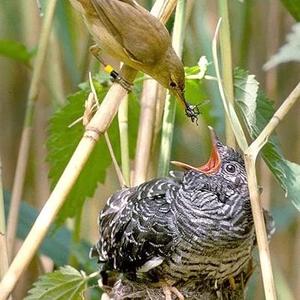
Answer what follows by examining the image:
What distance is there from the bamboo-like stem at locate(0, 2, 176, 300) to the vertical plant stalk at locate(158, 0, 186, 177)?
222 mm

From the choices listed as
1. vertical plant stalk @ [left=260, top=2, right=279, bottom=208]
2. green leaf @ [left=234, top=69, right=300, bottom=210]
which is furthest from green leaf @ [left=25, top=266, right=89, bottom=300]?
vertical plant stalk @ [left=260, top=2, right=279, bottom=208]

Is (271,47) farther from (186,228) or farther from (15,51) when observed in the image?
(186,228)

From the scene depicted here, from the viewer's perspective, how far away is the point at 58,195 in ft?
3.26

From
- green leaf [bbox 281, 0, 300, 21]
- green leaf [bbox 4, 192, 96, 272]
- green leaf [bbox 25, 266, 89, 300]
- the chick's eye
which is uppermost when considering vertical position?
green leaf [bbox 281, 0, 300, 21]

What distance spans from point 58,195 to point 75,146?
0.57 m

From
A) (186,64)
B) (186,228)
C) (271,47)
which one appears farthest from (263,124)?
(271,47)

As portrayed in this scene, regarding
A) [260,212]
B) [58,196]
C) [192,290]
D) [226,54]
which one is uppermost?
[226,54]

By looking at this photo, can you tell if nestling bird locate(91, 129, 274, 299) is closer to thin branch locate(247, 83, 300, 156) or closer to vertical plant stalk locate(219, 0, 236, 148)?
vertical plant stalk locate(219, 0, 236, 148)

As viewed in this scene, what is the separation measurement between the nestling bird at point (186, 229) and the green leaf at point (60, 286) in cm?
6

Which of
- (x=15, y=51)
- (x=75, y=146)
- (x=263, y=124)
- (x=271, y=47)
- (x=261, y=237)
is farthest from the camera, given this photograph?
(x=271, y=47)

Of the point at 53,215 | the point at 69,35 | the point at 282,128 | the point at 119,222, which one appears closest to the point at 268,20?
the point at 282,128

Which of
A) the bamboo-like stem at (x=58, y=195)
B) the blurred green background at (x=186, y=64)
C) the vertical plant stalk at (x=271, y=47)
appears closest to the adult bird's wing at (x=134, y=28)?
the bamboo-like stem at (x=58, y=195)

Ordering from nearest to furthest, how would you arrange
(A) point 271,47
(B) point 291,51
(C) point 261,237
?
(B) point 291,51 → (C) point 261,237 → (A) point 271,47

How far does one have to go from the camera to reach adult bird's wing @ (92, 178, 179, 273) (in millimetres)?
1404
